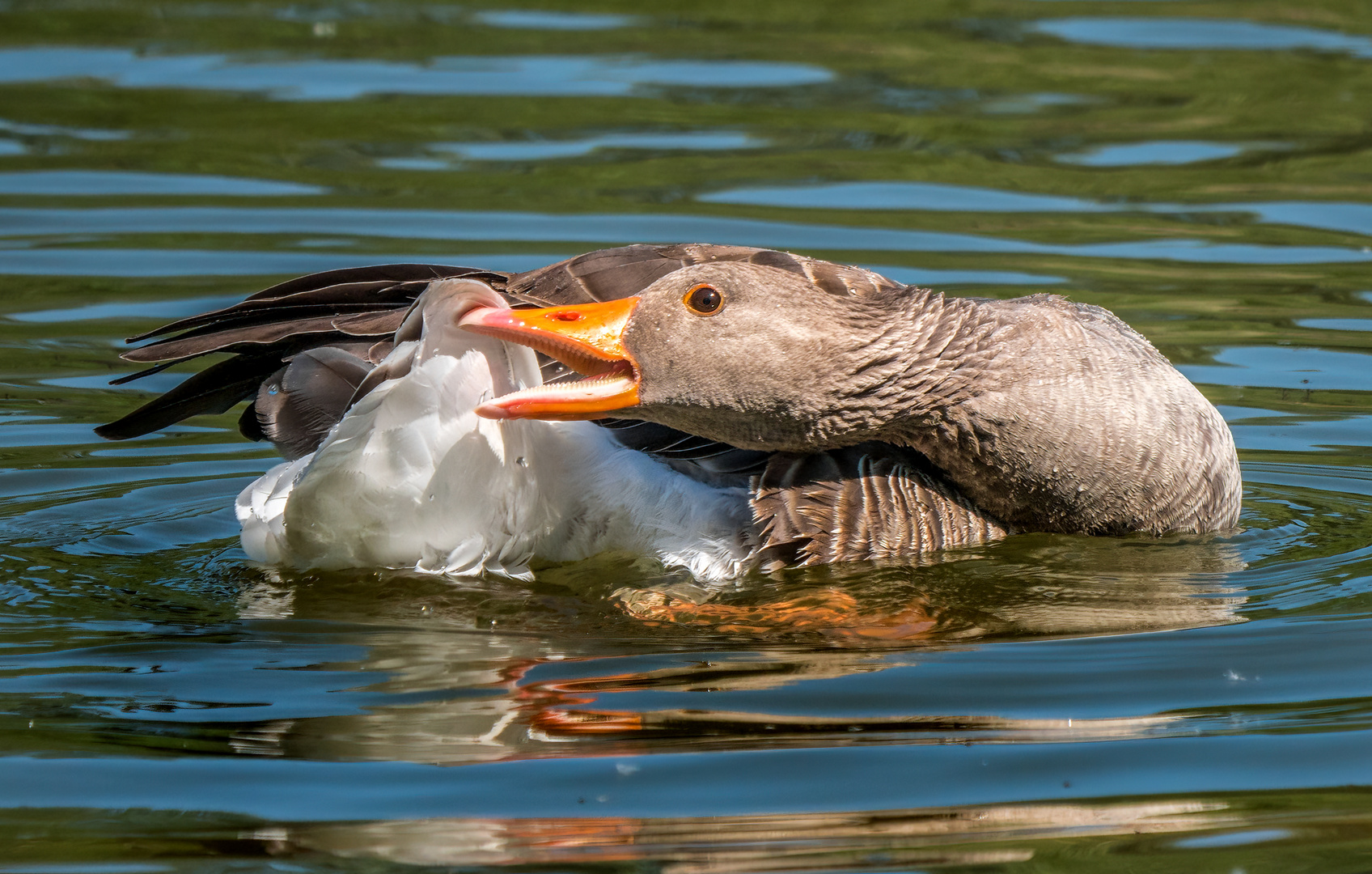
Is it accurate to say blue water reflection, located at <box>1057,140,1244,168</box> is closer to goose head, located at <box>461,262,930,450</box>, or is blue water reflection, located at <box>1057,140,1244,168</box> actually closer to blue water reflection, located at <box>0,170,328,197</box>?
blue water reflection, located at <box>0,170,328,197</box>

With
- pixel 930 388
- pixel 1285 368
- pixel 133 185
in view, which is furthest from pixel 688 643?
pixel 133 185

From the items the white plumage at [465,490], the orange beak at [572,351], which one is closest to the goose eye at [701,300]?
the orange beak at [572,351]

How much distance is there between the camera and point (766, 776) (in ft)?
13.9

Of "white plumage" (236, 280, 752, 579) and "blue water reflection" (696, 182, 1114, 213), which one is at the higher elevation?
"blue water reflection" (696, 182, 1114, 213)

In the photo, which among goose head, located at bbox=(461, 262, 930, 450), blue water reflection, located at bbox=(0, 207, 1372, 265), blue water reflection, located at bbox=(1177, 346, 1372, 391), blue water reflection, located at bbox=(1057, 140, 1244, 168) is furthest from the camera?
blue water reflection, located at bbox=(1057, 140, 1244, 168)

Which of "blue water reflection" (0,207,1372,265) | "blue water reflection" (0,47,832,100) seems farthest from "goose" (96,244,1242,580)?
"blue water reflection" (0,47,832,100)

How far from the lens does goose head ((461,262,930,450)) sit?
5.64 meters

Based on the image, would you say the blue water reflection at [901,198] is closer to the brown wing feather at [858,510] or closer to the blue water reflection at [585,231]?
the blue water reflection at [585,231]

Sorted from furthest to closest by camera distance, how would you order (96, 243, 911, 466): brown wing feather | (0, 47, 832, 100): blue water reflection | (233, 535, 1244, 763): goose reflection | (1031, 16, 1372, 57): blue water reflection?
(1031, 16, 1372, 57): blue water reflection < (0, 47, 832, 100): blue water reflection < (96, 243, 911, 466): brown wing feather < (233, 535, 1244, 763): goose reflection

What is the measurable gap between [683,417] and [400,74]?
9732 mm

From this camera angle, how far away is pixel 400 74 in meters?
14.8

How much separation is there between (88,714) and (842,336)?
273 cm

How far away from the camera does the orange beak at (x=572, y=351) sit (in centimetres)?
533

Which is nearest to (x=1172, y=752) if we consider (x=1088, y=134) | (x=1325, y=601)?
(x=1325, y=601)
